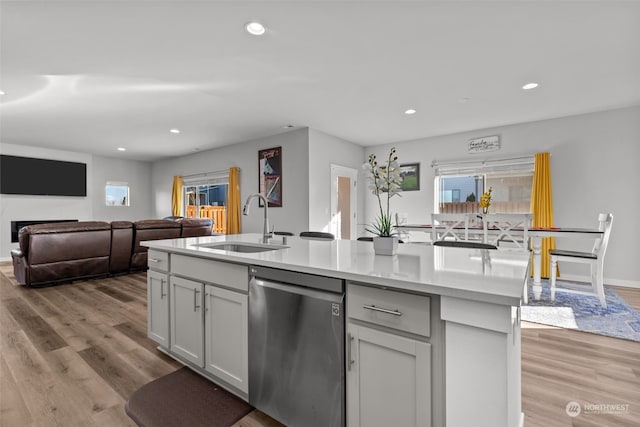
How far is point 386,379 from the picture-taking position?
1.12 metres

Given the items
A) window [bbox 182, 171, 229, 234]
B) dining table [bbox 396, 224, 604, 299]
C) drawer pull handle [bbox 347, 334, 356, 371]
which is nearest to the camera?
drawer pull handle [bbox 347, 334, 356, 371]

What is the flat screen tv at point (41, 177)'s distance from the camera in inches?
256

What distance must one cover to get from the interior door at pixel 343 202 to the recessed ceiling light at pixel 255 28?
3.46 m

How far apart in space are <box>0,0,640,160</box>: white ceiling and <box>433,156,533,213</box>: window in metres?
0.84

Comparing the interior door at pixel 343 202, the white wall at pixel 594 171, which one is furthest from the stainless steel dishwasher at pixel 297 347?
the white wall at pixel 594 171

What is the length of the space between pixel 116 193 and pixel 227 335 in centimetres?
865

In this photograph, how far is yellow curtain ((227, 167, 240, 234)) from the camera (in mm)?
6402

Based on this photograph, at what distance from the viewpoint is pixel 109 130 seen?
546 cm

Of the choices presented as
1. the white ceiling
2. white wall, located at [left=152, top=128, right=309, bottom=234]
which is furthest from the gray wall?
the white ceiling

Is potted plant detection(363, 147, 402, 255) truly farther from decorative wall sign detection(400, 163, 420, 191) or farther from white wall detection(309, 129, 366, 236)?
decorative wall sign detection(400, 163, 420, 191)

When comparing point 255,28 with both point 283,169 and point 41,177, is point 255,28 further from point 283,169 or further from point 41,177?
point 41,177

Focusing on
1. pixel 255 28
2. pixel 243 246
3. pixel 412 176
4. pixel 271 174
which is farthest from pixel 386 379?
pixel 412 176

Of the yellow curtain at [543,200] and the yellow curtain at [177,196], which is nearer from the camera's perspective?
the yellow curtain at [543,200]

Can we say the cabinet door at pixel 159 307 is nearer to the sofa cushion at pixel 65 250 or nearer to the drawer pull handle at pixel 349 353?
the drawer pull handle at pixel 349 353
